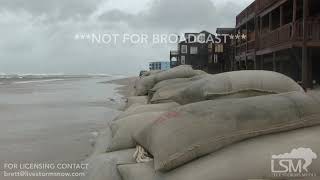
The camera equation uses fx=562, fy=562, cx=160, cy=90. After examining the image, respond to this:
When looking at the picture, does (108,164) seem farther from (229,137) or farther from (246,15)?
(246,15)

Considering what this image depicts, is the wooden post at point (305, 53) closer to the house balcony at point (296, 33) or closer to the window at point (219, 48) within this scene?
the house balcony at point (296, 33)

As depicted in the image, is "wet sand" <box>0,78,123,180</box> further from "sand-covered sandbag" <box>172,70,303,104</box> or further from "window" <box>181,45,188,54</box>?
"window" <box>181,45,188,54</box>

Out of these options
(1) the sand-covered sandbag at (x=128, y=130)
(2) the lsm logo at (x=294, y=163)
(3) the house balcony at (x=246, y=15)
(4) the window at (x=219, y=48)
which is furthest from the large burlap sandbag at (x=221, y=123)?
(4) the window at (x=219, y=48)

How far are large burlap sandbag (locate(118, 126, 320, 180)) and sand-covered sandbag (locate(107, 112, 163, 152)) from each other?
4.40 ft

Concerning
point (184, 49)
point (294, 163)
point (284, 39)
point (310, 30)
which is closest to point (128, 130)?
point (294, 163)

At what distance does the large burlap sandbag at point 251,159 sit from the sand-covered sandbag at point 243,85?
89 cm

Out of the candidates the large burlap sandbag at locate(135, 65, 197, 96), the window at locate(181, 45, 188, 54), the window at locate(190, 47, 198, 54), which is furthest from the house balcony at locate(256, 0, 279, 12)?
the window at locate(190, 47, 198, 54)

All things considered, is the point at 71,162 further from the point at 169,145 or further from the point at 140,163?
the point at 169,145

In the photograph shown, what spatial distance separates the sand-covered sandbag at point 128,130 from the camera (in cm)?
457

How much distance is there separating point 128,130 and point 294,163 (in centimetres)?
204

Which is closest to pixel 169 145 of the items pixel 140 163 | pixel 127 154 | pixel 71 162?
pixel 140 163

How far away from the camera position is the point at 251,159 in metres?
3.02

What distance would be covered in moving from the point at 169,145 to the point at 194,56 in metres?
32.4

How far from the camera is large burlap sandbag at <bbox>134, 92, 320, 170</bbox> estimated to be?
3.14 metres
